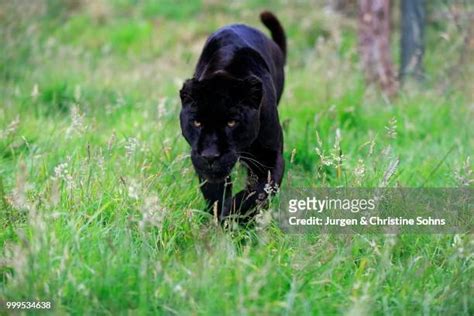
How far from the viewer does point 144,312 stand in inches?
105

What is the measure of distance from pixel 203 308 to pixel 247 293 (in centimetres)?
18

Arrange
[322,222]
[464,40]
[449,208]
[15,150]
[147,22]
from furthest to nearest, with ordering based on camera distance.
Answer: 1. [147,22]
2. [464,40]
3. [15,150]
4. [449,208]
5. [322,222]

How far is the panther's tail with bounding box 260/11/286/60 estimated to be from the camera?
5391 mm

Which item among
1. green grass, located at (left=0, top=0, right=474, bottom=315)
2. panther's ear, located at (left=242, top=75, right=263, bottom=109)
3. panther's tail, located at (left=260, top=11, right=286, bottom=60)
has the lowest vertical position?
green grass, located at (left=0, top=0, right=474, bottom=315)

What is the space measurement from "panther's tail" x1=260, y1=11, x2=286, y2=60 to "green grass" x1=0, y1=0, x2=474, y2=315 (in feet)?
2.22

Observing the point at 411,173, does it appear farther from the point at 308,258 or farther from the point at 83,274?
the point at 83,274

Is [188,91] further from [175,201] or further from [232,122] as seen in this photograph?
[175,201]

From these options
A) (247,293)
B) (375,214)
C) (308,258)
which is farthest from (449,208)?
(247,293)

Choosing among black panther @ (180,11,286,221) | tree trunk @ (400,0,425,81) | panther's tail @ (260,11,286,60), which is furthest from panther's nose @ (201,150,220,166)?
tree trunk @ (400,0,425,81)

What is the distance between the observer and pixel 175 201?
3912 millimetres

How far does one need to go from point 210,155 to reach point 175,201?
0.56 meters

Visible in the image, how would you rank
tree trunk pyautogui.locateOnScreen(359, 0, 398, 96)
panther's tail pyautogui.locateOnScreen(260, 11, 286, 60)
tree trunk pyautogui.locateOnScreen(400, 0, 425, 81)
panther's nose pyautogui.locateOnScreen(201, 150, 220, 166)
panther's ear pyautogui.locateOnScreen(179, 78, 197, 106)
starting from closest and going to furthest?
panther's nose pyautogui.locateOnScreen(201, 150, 220, 166), panther's ear pyautogui.locateOnScreen(179, 78, 197, 106), panther's tail pyautogui.locateOnScreen(260, 11, 286, 60), tree trunk pyautogui.locateOnScreen(359, 0, 398, 96), tree trunk pyautogui.locateOnScreen(400, 0, 425, 81)

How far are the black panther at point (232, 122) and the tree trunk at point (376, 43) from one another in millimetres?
3212

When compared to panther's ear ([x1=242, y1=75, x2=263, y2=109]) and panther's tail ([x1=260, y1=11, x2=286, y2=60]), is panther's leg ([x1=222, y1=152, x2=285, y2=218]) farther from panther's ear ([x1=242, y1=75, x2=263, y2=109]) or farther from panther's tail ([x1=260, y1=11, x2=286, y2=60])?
panther's tail ([x1=260, y1=11, x2=286, y2=60])
